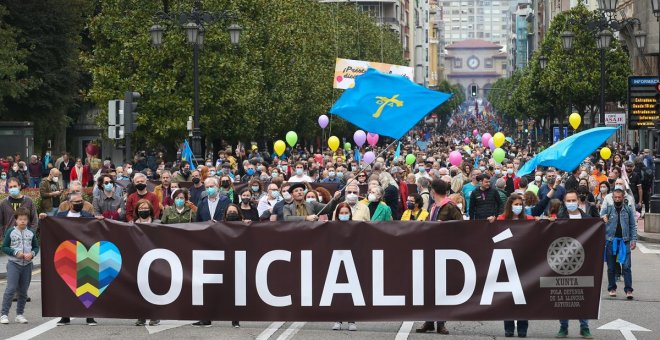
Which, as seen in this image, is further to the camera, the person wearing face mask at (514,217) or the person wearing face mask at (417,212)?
the person wearing face mask at (417,212)

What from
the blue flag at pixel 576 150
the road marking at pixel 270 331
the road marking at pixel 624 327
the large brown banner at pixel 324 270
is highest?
the blue flag at pixel 576 150

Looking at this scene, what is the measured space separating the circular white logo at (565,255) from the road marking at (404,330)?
5.90 ft

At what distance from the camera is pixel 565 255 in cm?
1376

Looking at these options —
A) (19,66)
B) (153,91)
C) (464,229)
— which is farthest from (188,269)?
(19,66)

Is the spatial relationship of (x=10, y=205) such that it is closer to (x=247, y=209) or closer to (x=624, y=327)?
(x=247, y=209)

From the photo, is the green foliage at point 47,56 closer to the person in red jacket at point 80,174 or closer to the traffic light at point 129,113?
the person in red jacket at point 80,174

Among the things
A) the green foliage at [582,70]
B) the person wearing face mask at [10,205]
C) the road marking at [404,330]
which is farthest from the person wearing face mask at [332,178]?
the green foliage at [582,70]

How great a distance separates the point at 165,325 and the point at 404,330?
2660 mm

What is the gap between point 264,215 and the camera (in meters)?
18.8

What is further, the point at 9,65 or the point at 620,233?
the point at 9,65

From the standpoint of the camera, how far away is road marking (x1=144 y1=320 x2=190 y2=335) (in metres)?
14.7

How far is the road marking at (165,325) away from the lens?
1473 centimetres

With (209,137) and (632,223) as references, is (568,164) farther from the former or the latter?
(209,137)

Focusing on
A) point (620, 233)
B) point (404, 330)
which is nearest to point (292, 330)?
point (404, 330)
